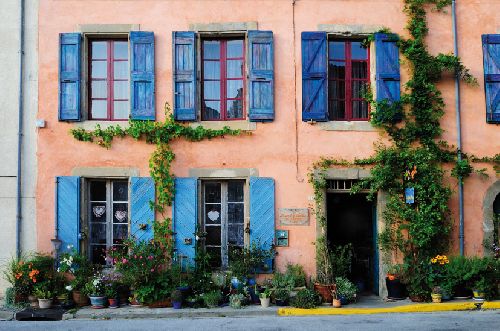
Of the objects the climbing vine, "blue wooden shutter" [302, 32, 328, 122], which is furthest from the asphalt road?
"blue wooden shutter" [302, 32, 328, 122]

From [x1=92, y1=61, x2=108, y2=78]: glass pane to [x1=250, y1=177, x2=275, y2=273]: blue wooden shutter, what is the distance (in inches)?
141

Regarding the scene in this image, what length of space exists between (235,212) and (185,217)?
969 millimetres

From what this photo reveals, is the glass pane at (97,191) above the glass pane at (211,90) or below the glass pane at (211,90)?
below

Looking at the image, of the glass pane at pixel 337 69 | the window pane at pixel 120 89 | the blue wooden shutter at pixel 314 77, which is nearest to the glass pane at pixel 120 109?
the window pane at pixel 120 89

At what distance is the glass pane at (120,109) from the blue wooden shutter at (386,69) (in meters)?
4.83

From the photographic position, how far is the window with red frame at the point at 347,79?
421 inches

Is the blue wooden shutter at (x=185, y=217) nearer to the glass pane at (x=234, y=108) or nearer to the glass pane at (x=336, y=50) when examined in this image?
the glass pane at (x=234, y=108)

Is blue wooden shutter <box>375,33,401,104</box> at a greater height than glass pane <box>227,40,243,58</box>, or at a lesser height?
lesser

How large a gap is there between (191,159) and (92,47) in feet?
9.74

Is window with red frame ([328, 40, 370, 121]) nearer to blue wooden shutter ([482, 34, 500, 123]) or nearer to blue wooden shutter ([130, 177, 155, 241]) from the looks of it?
blue wooden shutter ([482, 34, 500, 123])

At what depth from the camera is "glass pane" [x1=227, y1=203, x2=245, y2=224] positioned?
1054 centimetres

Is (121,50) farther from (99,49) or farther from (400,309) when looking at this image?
(400,309)

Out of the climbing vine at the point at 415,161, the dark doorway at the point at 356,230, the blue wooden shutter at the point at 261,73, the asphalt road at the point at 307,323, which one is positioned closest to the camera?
the asphalt road at the point at 307,323

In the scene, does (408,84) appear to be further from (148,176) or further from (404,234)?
(148,176)
